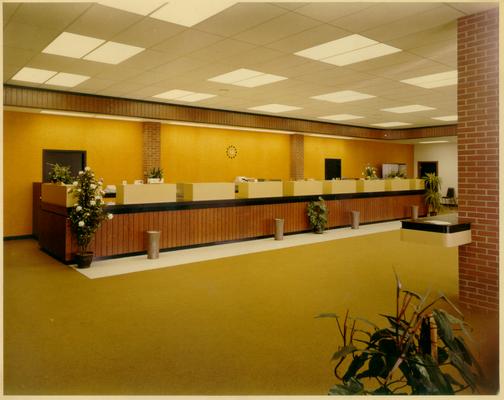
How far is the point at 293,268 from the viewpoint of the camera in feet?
20.2

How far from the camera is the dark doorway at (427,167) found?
1905 centimetres

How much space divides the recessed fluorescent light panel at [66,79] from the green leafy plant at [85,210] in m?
2.29

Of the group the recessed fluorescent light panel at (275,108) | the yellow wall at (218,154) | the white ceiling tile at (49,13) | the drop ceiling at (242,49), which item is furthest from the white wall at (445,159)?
the white ceiling tile at (49,13)

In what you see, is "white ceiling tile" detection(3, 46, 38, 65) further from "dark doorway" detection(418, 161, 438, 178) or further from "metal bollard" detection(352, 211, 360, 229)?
"dark doorway" detection(418, 161, 438, 178)

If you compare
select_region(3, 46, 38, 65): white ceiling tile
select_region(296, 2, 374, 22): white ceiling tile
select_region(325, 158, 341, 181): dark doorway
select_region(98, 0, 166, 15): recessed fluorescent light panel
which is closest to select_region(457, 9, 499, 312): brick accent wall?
select_region(296, 2, 374, 22): white ceiling tile

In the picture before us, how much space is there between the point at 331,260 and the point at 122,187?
382cm

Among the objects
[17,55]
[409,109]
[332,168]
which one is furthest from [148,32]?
[332,168]

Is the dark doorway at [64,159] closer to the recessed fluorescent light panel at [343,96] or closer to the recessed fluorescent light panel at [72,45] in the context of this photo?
the recessed fluorescent light panel at [72,45]

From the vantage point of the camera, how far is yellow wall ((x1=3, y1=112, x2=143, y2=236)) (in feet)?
30.1

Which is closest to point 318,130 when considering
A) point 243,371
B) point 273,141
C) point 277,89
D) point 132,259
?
point 273,141

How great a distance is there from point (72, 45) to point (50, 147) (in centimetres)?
473

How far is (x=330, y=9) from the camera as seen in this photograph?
4.43 metres

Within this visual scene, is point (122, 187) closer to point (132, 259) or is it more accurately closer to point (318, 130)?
point (132, 259)

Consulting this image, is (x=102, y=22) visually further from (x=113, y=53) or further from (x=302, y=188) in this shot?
(x=302, y=188)
